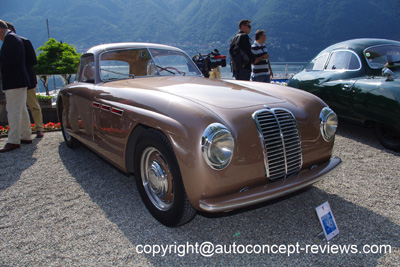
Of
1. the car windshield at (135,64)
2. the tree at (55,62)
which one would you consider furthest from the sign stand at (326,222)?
the tree at (55,62)

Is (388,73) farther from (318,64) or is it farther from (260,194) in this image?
(260,194)

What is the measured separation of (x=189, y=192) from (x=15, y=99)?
387cm

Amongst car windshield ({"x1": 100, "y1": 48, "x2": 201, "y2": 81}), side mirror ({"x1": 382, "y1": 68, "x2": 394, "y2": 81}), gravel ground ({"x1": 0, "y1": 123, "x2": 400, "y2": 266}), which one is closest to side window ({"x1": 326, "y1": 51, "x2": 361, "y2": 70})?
side mirror ({"x1": 382, "y1": 68, "x2": 394, "y2": 81})

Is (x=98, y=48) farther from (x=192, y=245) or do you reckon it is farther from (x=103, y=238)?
(x=192, y=245)

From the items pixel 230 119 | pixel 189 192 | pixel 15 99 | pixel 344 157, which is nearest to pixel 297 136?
pixel 230 119

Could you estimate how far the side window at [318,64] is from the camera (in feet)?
18.7

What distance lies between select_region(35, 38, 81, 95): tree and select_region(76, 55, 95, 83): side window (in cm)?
1393

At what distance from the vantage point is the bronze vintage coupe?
6.29 ft

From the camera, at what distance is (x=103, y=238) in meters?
2.24

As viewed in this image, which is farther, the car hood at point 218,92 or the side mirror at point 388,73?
the side mirror at point 388,73

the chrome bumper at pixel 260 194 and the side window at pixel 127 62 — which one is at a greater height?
the side window at pixel 127 62

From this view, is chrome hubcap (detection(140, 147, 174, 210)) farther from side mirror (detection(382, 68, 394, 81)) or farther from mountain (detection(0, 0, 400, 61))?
mountain (detection(0, 0, 400, 61))

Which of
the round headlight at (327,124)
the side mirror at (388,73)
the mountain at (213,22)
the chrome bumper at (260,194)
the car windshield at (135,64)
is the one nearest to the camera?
the chrome bumper at (260,194)

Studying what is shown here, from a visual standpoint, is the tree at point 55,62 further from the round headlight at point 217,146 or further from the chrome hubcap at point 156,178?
the round headlight at point 217,146
